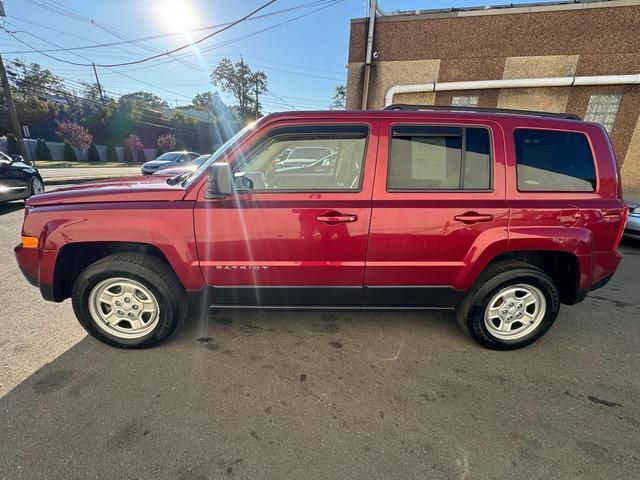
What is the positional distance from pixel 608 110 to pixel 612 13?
107 inches

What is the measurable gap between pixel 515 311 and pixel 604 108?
438 inches

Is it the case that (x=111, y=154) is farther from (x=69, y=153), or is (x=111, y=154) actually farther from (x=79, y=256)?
(x=79, y=256)

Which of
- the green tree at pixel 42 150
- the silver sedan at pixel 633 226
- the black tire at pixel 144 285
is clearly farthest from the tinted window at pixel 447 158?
the green tree at pixel 42 150

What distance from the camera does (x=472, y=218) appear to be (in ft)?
7.59

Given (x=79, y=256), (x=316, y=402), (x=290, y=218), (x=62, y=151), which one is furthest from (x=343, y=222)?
(x=62, y=151)

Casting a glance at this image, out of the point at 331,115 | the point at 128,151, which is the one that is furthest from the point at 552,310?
the point at 128,151

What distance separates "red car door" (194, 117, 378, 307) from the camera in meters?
2.26

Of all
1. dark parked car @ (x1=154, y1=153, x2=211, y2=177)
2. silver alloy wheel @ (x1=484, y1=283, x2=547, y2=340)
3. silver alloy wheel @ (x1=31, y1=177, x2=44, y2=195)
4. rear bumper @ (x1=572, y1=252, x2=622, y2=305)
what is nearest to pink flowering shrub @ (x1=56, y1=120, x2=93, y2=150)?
dark parked car @ (x1=154, y1=153, x2=211, y2=177)

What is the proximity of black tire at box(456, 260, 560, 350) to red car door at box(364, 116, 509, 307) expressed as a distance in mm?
224

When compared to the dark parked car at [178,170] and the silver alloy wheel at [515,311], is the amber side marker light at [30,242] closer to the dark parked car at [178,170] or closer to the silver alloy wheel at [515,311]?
the dark parked car at [178,170]

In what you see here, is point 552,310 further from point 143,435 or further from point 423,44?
point 423,44

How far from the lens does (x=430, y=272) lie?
244 cm

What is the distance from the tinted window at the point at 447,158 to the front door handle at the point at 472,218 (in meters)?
0.21

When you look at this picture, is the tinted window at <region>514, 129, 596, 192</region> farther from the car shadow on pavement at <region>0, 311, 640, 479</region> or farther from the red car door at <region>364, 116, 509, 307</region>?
the car shadow on pavement at <region>0, 311, 640, 479</region>
